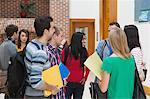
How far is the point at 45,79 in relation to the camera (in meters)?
3.02

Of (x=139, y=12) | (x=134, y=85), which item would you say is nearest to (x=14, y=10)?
(x=139, y=12)

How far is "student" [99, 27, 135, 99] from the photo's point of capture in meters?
3.01

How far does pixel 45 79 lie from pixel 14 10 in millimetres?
13553

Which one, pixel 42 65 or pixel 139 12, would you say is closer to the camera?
pixel 42 65

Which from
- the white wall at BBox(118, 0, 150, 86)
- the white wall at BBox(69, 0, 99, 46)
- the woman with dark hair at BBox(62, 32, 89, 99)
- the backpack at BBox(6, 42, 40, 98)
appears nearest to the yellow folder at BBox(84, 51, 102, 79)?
the backpack at BBox(6, 42, 40, 98)

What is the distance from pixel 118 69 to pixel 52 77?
24.5 inches

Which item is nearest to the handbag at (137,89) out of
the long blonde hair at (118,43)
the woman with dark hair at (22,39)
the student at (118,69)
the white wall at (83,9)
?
the student at (118,69)

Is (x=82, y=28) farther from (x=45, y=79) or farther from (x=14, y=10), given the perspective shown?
(x=45, y=79)

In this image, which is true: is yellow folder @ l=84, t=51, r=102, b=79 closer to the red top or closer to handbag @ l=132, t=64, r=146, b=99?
handbag @ l=132, t=64, r=146, b=99

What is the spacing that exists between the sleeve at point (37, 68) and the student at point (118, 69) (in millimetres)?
557

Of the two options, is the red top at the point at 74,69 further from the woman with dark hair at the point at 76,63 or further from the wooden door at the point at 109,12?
the wooden door at the point at 109,12

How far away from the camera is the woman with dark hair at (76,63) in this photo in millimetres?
5027

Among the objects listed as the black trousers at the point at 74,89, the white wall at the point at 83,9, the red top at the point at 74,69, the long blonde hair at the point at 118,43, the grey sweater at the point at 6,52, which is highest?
the white wall at the point at 83,9

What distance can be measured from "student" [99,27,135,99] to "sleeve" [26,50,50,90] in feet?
1.83
